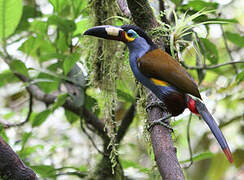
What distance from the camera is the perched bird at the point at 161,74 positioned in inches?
67.6

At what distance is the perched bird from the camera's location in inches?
67.6

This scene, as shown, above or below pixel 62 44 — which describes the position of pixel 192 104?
above

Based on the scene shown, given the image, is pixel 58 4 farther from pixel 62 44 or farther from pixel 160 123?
pixel 160 123

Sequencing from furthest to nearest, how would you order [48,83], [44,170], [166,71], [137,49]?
[48,83] < [44,170] < [137,49] < [166,71]

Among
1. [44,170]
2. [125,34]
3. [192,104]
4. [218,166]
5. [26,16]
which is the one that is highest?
[125,34]

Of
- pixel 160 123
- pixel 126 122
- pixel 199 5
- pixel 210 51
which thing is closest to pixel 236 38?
pixel 210 51

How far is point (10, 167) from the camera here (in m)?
1.24

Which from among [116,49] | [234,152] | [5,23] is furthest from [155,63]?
[234,152]

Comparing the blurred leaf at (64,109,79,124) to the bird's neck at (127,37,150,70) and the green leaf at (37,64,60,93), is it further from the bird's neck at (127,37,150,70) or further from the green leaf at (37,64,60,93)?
the bird's neck at (127,37,150,70)

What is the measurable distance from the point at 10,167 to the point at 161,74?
0.82 meters

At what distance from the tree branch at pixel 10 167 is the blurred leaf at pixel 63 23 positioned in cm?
107

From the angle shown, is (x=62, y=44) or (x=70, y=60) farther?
(x=62, y=44)

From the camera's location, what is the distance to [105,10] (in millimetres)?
2135

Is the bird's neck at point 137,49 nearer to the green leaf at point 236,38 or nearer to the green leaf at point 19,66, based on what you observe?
the green leaf at point 19,66
